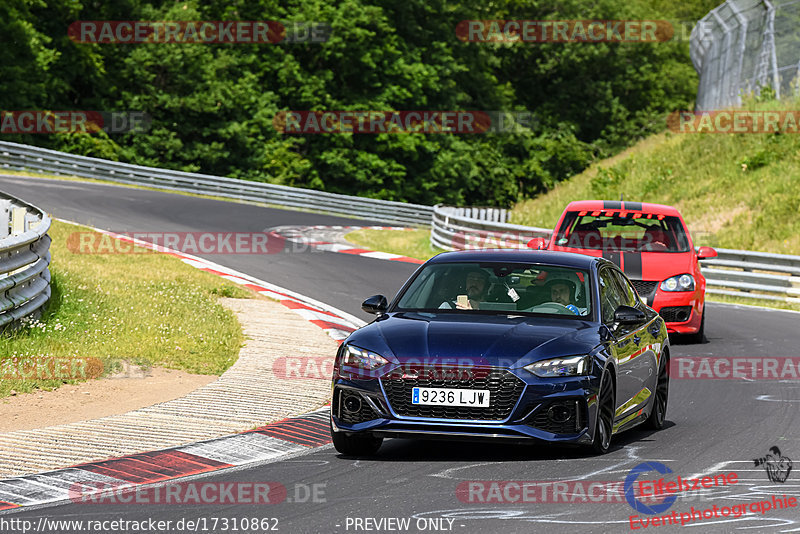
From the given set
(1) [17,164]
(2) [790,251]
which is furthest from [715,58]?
(1) [17,164]

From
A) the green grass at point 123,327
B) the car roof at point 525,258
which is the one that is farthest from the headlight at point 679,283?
the car roof at point 525,258

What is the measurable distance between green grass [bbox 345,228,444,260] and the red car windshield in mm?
11072

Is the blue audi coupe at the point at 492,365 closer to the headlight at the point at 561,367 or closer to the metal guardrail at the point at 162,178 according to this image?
the headlight at the point at 561,367

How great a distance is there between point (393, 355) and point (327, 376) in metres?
4.35

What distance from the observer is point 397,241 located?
33.1 m

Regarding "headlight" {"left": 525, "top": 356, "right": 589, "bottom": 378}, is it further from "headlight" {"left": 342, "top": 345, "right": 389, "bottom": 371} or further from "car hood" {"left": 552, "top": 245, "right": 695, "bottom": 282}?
"car hood" {"left": 552, "top": 245, "right": 695, "bottom": 282}

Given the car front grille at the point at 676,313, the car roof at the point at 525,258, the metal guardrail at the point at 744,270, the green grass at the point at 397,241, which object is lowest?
the green grass at the point at 397,241

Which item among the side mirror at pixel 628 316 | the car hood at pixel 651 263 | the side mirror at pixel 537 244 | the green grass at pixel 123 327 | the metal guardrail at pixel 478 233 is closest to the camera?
the side mirror at pixel 628 316

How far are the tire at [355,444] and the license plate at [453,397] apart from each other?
625 millimetres

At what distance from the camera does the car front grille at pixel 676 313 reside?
50.8 feet

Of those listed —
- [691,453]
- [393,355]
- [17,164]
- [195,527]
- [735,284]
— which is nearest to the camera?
[195,527]

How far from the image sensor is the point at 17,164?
41.7 meters

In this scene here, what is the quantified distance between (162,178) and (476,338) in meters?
35.9

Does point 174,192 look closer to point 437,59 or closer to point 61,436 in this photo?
point 437,59
